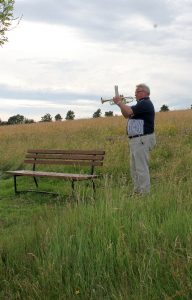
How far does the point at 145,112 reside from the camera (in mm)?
4547

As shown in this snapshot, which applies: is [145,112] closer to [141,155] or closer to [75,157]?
[141,155]

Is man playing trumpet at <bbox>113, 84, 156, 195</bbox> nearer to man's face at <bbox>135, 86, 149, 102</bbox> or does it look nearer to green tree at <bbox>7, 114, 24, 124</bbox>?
man's face at <bbox>135, 86, 149, 102</bbox>

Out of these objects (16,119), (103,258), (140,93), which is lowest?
(103,258)

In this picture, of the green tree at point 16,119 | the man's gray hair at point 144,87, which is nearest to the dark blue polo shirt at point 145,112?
the man's gray hair at point 144,87

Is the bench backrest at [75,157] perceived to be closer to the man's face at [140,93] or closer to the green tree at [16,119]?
the man's face at [140,93]

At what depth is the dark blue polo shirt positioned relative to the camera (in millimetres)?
4480

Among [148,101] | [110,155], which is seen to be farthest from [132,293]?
[110,155]

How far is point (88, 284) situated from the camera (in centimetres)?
212

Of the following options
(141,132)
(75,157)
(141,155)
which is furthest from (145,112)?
(75,157)

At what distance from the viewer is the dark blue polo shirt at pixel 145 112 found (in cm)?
448

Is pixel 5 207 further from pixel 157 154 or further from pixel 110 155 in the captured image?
pixel 157 154

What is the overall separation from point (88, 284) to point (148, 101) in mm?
3189

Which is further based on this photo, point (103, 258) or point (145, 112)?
point (145, 112)

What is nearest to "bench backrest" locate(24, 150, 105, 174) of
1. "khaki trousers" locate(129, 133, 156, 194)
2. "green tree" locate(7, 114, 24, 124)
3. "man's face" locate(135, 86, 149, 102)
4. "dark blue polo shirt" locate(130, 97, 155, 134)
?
"khaki trousers" locate(129, 133, 156, 194)
